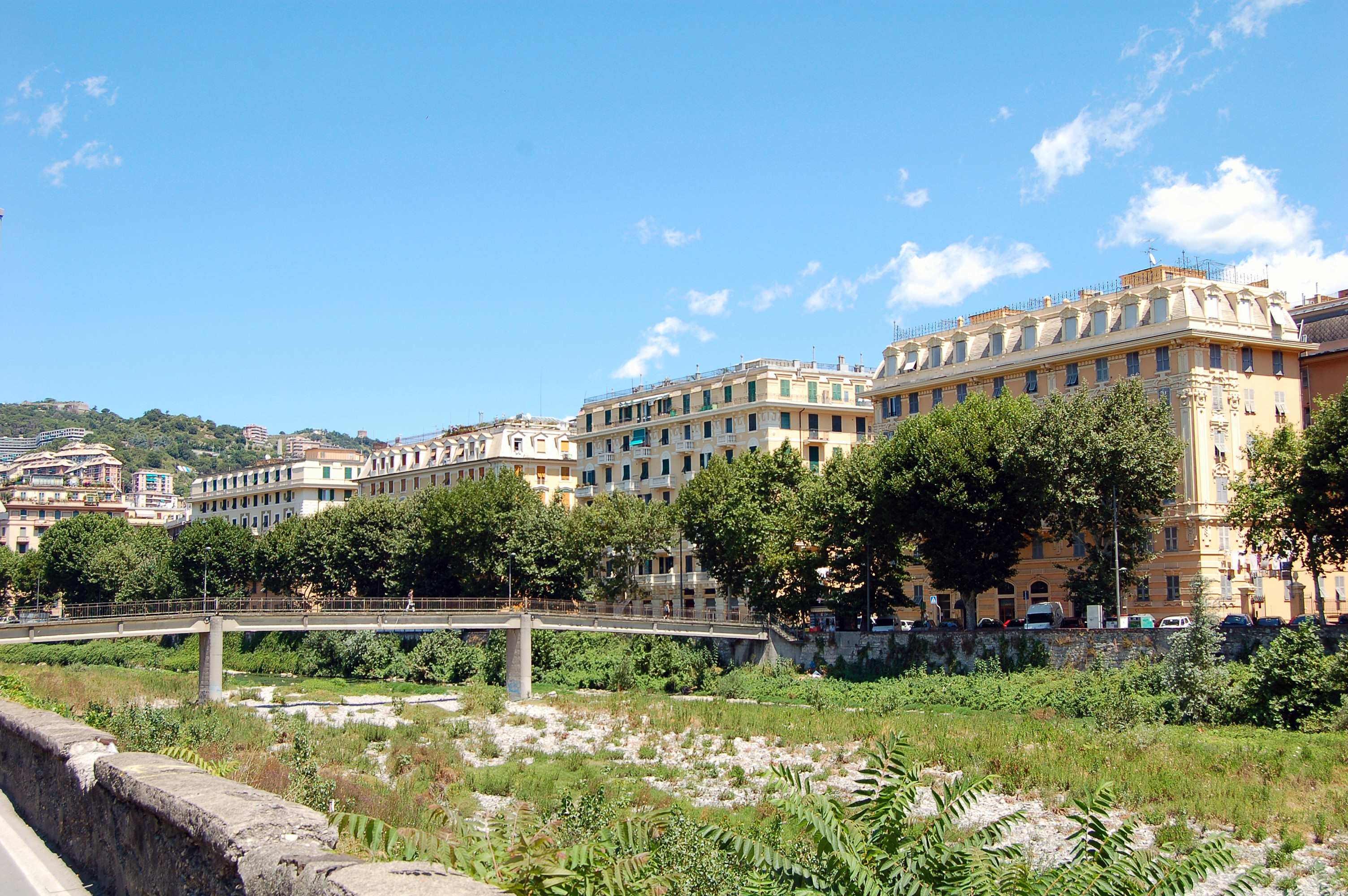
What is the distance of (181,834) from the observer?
364 inches

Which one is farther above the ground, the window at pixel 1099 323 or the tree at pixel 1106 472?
the window at pixel 1099 323

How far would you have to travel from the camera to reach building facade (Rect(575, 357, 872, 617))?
92625 millimetres

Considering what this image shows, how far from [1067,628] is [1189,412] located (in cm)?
1579

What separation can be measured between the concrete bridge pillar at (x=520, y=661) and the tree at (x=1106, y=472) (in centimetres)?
2962

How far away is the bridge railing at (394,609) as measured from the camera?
62.6 meters

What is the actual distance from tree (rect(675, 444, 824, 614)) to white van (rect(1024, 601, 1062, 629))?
13.3 m

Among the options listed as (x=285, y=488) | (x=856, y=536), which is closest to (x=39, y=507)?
(x=285, y=488)

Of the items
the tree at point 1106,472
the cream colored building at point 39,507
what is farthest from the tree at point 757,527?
the cream colored building at point 39,507

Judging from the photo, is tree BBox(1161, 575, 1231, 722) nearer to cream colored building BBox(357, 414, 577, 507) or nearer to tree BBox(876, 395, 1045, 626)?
tree BBox(876, 395, 1045, 626)

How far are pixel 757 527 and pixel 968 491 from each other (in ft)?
59.6

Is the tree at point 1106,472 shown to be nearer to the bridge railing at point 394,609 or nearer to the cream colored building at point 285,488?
the bridge railing at point 394,609

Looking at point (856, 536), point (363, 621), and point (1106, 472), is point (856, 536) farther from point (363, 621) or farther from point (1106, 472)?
point (363, 621)

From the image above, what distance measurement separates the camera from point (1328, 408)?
169ft

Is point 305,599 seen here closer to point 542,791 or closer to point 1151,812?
point 542,791
